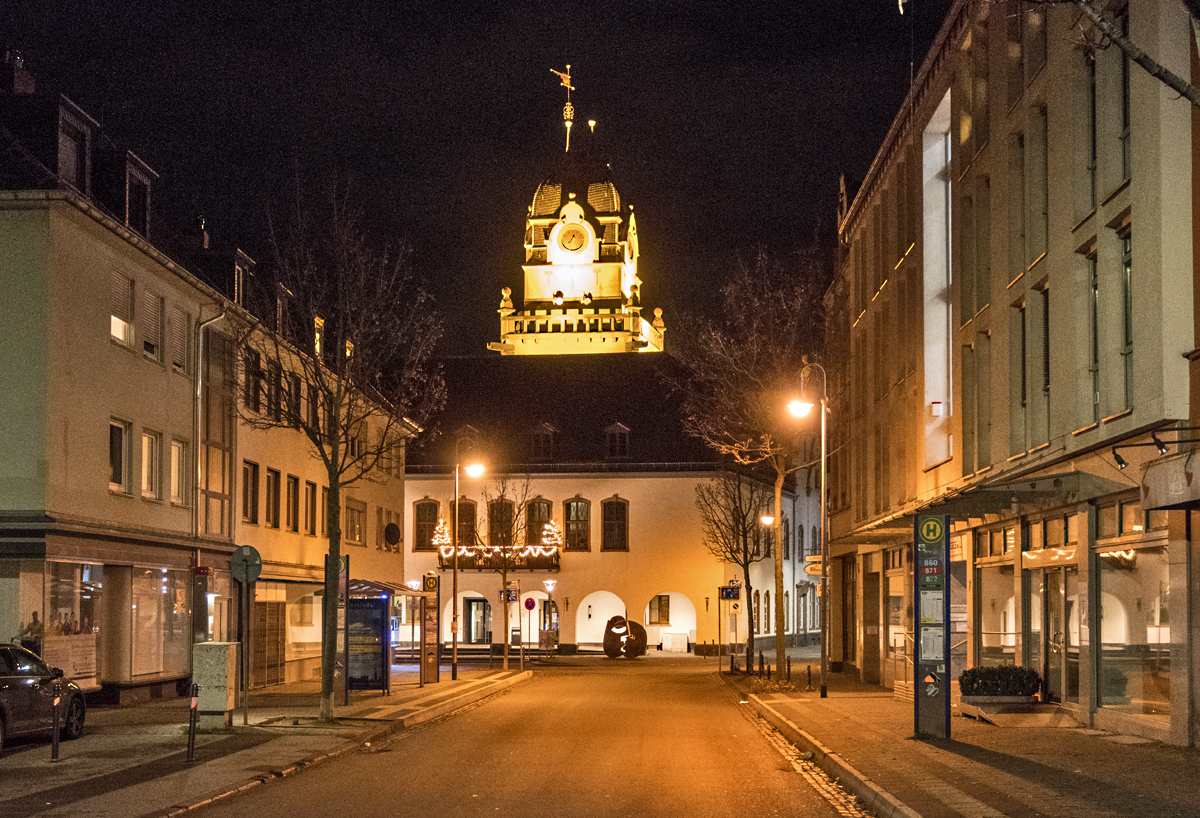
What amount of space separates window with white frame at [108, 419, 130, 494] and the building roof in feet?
142

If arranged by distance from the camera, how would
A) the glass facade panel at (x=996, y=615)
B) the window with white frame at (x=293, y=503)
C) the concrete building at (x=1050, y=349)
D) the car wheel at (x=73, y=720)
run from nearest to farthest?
the concrete building at (x=1050, y=349) < the car wheel at (x=73, y=720) < the glass facade panel at (x=996, y=615) < the window with white frame at (x=293, y=503)

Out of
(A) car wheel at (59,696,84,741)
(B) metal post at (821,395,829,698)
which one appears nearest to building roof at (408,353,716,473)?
(B) metal post at (821,395,829,698)

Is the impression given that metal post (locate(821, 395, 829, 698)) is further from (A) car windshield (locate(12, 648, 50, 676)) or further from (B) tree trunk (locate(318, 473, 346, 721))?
(A) car windshield (locate(12, 648, 50, 676))

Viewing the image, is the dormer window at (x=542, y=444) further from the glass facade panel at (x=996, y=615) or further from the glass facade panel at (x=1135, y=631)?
the glass facade panel at (x=1135, y=631)

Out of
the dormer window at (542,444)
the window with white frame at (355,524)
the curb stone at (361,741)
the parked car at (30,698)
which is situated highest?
the dormer window at (542,444)

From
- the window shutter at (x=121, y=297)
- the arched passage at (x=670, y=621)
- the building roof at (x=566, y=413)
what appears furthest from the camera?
the building roof at (x=566, y=413)

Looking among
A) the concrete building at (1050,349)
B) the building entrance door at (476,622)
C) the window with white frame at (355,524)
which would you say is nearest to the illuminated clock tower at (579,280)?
the building entrance door at (476,622)

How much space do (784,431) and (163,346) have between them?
1568 centimetres

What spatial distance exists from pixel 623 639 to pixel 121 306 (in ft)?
127

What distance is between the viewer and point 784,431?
124 feet

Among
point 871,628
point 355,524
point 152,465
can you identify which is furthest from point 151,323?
point 871,628

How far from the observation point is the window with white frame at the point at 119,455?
28209 millimetres

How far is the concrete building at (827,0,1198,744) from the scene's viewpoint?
Answer: 17859 mm

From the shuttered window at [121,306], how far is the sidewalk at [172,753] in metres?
7.19
